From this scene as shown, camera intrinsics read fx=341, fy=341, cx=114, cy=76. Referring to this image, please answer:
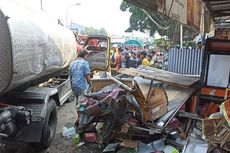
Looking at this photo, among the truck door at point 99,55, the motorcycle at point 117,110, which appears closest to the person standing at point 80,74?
the motorcycle at point 117,110

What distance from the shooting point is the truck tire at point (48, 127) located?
618cm

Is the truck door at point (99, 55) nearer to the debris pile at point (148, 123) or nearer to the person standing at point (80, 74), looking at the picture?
the person standing at point (80, 74)

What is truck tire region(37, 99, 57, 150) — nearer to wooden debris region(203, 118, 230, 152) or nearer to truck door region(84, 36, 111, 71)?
wooden debris region(203, 118, 230, 152)

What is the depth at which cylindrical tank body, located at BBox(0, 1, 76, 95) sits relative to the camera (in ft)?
15.7

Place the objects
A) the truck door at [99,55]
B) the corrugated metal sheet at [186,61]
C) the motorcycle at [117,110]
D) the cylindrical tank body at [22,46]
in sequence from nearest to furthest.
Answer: the cylindrical tank body at [22,46]
the motorcycle at [117,110]
the corrugated metal sheet at [186,61]
the truck door at [99,55]

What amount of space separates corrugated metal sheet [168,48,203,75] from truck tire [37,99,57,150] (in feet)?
13.7

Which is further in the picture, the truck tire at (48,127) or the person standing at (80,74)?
the person standing at (80,74)

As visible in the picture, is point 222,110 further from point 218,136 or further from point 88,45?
point 88,45

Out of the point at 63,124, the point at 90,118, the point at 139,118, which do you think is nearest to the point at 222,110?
the point at 139,118

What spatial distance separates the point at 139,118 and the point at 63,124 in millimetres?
2680

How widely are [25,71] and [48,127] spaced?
1567mm

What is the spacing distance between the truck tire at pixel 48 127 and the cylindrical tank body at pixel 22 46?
76 centimetres

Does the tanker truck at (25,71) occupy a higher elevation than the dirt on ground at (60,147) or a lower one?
higher

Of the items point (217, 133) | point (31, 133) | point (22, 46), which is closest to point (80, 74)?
point (31, 133)
